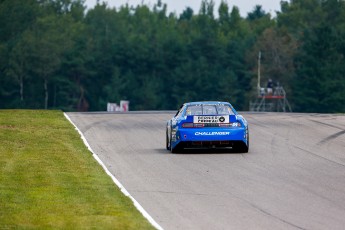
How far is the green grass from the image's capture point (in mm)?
12891

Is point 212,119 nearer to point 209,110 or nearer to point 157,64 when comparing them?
point 209,110

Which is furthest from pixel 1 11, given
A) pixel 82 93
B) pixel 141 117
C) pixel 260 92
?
pixel 141 117

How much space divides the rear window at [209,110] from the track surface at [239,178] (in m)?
0.94

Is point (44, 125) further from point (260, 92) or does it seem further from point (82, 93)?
point (82, 93)

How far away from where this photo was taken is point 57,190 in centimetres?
1609

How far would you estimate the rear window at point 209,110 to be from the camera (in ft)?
80.3

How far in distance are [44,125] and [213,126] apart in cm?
1070

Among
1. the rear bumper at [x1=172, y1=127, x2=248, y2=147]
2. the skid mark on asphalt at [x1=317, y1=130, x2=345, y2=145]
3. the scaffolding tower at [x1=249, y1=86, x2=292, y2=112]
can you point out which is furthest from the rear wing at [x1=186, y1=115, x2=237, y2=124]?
the scaffolding tower at [x1=249, y1=86, x2=292, y2=112]

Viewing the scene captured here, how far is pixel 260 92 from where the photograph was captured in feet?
339

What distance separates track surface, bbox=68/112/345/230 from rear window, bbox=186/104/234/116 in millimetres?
938

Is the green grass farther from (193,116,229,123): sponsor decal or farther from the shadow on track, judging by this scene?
(193,116,229,123): sponsor decal

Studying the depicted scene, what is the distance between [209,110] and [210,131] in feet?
3.04

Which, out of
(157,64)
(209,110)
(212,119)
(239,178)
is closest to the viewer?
(239,178)

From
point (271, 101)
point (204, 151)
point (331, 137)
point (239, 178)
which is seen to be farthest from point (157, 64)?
point (239, 178)
